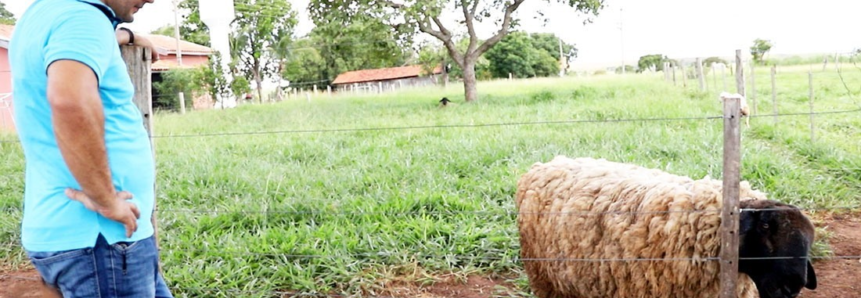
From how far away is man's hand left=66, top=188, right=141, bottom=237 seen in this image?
69.0 inches

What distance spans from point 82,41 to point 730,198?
256 centimetres

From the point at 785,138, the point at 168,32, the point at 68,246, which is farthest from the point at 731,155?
the point at 168,32

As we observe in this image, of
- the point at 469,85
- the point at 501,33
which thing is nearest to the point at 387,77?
the point at 501,33

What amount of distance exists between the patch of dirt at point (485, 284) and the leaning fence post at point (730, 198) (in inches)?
62.0

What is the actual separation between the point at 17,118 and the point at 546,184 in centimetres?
286

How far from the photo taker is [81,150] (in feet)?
5.47

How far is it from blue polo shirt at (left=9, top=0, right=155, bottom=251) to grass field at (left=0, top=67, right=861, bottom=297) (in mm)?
1781

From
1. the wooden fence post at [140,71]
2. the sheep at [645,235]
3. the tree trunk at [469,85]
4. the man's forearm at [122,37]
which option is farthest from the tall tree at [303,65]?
the man's forearm at [122,37]

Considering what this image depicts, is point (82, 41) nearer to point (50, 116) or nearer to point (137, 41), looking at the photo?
point (50, 116)

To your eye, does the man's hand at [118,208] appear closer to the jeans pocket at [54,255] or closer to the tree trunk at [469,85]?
the jeans pocket at [54,255]

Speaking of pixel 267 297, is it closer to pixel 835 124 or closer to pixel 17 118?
pixel 17 118

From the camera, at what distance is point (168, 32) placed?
42344 millimetres

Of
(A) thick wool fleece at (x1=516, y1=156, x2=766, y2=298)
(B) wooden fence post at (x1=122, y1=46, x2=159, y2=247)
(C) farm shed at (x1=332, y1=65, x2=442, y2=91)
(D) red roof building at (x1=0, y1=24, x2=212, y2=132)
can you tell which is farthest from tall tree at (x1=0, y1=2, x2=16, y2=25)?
(A) thick wool fleece at (x1=516, y1=156, x2=766, y2=298)

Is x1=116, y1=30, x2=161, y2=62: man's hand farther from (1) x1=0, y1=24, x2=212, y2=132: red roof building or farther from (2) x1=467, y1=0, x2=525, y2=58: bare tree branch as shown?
(2) x1=467, y1=0, x2=525, y2=58: bare tree branch
